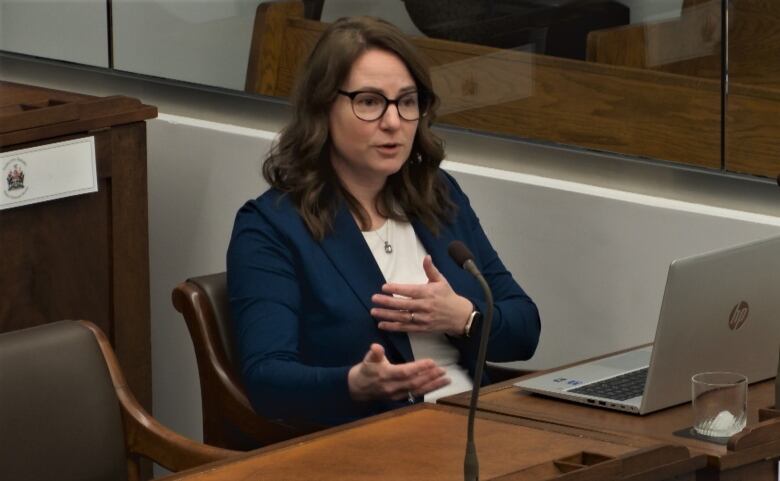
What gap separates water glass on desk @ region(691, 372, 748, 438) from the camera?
8.84 feet

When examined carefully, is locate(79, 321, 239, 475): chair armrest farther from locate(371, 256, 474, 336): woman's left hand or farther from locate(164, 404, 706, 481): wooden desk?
locate(371, 256, 474, 336): woman's left hand

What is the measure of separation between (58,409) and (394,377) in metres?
0.65

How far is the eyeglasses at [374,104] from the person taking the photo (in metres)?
3.33

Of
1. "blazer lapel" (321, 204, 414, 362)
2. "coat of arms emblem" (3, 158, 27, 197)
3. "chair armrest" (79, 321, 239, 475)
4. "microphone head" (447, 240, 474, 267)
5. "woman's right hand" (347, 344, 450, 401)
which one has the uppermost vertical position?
"microphone head" (447, 240, 474, 267)

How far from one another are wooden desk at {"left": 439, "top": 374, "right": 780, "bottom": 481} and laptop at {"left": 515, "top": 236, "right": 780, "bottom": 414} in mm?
23

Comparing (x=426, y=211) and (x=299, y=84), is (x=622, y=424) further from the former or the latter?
(x=299, y=84)

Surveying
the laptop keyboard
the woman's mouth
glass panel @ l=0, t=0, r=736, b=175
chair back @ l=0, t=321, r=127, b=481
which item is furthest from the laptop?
chair back @ l=0, t=321, r=127, b=481

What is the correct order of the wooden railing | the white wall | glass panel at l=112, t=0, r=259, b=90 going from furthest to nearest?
glass panel at l=112, t=0, r=259, b=90 < the white wall < the wooden railing

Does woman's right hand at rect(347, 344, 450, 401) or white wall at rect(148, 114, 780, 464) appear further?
white wall at rect(148, 114, 780, 464)

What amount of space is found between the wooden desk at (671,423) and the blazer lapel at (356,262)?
265 millimetres

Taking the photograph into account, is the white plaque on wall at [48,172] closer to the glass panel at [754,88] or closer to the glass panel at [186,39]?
the glass panel at [186,39]

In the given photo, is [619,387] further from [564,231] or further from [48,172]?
[48,172]

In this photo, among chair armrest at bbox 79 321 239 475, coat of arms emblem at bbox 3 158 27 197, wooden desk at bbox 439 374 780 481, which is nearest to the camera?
wooden desk at bbox 439 374 780 481

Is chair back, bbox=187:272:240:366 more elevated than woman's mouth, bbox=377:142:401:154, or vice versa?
woman's mouth, bbox=377:142:401:154
